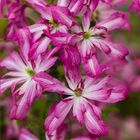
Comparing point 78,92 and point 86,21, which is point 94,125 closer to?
point 78,92

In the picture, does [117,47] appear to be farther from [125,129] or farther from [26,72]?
[125,129]

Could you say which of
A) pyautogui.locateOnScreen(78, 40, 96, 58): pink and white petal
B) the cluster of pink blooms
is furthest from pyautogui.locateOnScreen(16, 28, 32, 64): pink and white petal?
pyautogui.locateOnScreen(78, 40, 96, 58): pink and white petal

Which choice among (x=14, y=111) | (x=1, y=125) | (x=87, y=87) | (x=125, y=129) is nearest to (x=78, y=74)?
(x=87, y=87)

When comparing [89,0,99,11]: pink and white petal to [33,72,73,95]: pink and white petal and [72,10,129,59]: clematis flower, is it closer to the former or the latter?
[72,10,129,59]: clematis flower

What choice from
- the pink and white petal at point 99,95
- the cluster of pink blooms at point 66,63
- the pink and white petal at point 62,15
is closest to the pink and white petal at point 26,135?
the cluster of pink blooms at point 66,63

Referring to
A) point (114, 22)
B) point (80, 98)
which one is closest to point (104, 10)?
point (114, 22)

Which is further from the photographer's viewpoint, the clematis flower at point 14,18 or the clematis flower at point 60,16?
the clematis flower at point 14,18

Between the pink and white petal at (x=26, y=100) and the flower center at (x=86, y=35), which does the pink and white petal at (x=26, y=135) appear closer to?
the pink and white petal at (x=26, y=100)
